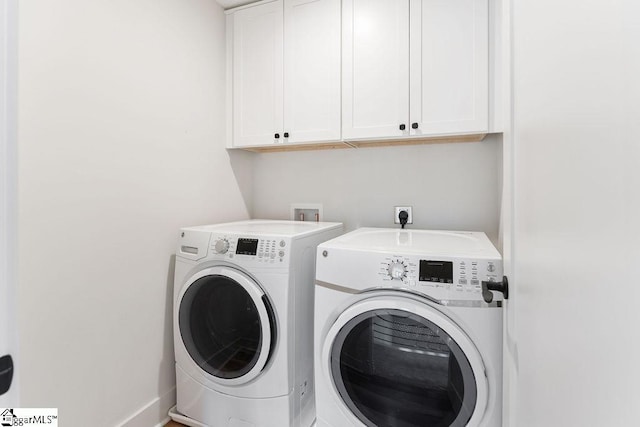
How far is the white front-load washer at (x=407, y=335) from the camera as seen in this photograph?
965 mm

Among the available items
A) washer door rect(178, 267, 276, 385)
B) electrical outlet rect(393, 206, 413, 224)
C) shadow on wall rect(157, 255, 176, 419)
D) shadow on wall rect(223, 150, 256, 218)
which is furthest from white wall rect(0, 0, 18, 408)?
electrical outlet rect(393, 206, 413, 224)

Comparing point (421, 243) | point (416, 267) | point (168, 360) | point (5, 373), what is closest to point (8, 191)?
point (5, 373)

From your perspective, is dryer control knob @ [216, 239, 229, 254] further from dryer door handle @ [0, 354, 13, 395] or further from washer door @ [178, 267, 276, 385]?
dryer door handle @ [0, 354, 13, 395]

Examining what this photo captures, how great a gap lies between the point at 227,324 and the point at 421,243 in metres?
1.03

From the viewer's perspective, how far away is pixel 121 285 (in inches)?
52.6

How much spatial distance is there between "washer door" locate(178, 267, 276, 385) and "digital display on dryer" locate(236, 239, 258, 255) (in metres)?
0.10

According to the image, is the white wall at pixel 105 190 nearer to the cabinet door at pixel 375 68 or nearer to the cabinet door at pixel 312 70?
the cabinet door at pixel 312 70

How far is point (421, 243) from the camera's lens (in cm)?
128

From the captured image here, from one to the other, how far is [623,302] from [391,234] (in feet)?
4.43

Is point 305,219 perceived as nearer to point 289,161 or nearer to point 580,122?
point 289,161

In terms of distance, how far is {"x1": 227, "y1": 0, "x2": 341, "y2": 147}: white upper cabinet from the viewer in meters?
1.71

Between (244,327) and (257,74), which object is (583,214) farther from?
(257,74)

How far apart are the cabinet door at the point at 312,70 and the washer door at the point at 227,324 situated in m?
0.95

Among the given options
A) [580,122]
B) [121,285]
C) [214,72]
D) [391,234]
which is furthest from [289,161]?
[580,122]
